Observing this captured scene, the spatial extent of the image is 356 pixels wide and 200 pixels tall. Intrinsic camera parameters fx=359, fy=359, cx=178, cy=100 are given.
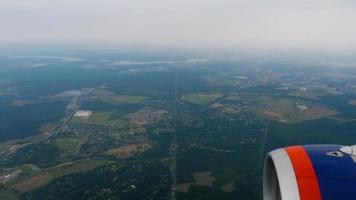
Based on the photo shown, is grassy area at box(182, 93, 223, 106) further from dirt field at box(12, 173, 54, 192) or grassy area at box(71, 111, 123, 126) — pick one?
dirt field at box(12, 173, 54, 192)

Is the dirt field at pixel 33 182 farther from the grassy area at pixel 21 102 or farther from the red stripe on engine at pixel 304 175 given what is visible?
the grassy area at pixel 21 102

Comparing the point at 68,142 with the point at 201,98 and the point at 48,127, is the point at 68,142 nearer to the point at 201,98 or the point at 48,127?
the point at 48,127

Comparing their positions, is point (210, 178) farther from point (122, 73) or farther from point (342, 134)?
point (122, 73)

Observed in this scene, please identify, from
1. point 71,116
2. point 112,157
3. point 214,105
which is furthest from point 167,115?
point 112,157

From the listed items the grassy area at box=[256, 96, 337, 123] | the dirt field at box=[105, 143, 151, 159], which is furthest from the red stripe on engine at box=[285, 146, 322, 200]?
the grassy area at box=[256, 96, 337, 123]

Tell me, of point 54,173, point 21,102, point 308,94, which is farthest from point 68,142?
point 308,94

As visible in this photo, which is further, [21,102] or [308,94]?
[308,94]

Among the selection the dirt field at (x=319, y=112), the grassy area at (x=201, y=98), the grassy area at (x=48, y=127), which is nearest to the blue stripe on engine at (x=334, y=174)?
the grassy area at (x=48, y=127)
